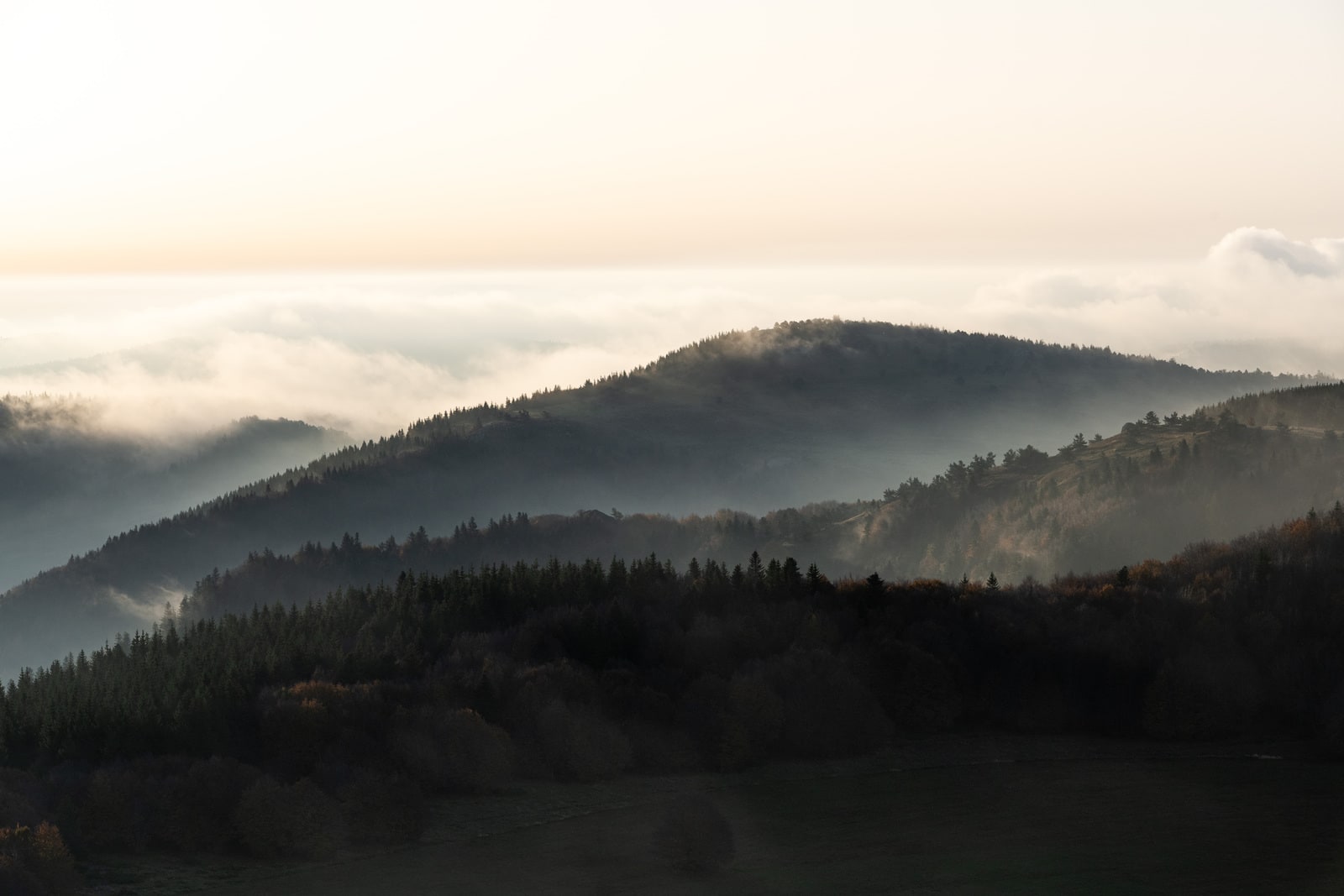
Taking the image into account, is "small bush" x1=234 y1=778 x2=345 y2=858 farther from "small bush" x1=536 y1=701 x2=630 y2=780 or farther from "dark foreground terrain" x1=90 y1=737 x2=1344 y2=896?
"small bush" x1=536 y1=701 x2=630 y2=780

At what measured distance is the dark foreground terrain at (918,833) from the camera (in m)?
138

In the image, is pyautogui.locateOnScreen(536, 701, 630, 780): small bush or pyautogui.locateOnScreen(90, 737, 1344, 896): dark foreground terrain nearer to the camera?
pyautogui.locateOnScreen(90, 737, 1344, 896): dark foreground terrain

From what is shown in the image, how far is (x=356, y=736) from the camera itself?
172375 millimetres

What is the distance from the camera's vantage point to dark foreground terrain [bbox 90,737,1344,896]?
138125 mm

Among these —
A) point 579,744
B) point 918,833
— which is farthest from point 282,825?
point 918,833

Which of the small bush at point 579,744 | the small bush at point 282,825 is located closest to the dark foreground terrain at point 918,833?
the small bush at point 282,825

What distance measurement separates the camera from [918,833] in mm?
156625

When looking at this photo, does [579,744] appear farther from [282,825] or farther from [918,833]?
[918,833]

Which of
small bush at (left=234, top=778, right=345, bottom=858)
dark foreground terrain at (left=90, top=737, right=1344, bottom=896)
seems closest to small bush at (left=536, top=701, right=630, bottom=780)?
dark foreground terrain at (left=90, top=737, right=1344, bottom=896)

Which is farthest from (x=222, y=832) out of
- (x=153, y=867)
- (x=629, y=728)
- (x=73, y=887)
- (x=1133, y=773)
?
(x=1133, y=773)

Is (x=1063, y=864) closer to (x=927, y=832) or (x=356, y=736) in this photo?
(x=927, y=832)

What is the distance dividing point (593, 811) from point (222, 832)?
41.1 metres

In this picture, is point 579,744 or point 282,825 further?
point 579,744

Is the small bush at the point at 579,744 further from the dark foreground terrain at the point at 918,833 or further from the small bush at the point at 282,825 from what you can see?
the small bush at the point at 282,825
